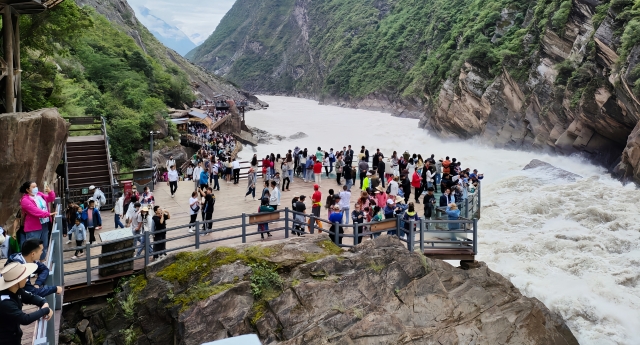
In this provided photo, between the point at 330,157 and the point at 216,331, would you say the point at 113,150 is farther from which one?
the point at 216,331

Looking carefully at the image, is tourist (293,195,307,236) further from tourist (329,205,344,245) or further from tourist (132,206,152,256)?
tourist (132,206,152,256)

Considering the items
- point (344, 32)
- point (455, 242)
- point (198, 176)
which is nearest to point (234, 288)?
point (455, 242)

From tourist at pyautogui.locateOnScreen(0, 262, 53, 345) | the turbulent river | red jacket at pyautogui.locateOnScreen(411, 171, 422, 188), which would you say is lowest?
the turbulent river

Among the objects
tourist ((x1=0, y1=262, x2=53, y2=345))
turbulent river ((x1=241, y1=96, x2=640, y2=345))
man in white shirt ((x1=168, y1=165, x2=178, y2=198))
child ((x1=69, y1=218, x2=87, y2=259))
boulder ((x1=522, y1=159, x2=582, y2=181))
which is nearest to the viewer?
tourist ((x1=0, y1=262, x2=53, y2=345))

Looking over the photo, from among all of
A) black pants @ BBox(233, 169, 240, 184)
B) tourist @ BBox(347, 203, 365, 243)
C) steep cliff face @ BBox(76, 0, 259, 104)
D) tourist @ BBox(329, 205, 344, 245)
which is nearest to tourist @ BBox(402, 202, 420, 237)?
tourist @ BBox(347, 203, 365, 243)

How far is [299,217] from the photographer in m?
14.6

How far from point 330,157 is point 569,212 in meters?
10.5

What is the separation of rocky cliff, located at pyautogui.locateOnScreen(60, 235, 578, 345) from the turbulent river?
1.66 metres

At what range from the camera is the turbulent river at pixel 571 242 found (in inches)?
565

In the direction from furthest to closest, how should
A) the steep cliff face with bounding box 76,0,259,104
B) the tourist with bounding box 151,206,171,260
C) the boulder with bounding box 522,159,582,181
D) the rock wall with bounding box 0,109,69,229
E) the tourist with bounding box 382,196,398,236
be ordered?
the steep cliff face with bounding box 76,0,259,104 → the boulder with bounding box 522,159,582,181 → the tourist with bounding box 382,196,398,236 → the rock wall with bounding box 0,109,69,229 → the tourist with bounding box 151,206,171,260

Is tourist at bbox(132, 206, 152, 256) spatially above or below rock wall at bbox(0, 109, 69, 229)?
below

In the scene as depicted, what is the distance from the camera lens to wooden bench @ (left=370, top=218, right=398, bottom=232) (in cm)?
1309

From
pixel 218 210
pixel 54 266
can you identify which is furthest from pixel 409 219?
pixel 54 266

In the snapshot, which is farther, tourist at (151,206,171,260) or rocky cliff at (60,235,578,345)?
tourist at (151,206,171,260)
